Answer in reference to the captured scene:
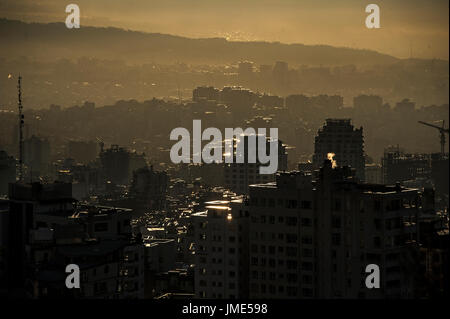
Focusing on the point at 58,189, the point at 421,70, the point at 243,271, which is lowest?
the point at 243,271

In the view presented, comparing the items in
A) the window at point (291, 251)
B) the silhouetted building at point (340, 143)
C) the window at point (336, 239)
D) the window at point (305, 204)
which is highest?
the silhouetted building at point (340, 143)

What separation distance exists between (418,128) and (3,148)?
12757 mm

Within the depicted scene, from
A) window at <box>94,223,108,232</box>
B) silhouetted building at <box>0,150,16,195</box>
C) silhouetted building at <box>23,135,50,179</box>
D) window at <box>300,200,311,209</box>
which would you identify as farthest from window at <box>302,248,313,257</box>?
silhouetted building at <box>23,135,50,179</box>

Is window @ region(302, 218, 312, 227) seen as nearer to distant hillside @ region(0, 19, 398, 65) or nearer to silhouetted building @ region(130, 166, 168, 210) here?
distant hillside @ region(0, 19, 398, 65)

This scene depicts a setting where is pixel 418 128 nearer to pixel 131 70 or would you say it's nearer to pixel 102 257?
pixel 131 70

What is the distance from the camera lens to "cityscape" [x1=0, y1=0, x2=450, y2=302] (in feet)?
56.6

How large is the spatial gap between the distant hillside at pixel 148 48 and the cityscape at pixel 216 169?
123mm

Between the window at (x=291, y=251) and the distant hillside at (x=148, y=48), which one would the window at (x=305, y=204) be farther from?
the distant hillside at (x=148, y=48)

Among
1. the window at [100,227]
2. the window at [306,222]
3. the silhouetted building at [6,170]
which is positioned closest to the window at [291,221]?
the window at [306,222]

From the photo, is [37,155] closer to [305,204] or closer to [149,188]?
[149,188]

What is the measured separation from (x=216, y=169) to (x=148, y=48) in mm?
5671

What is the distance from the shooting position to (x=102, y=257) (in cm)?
1717

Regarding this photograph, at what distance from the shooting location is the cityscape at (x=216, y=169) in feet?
56.6

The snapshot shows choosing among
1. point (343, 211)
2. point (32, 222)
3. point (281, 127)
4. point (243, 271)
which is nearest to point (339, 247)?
point (343, 211)
